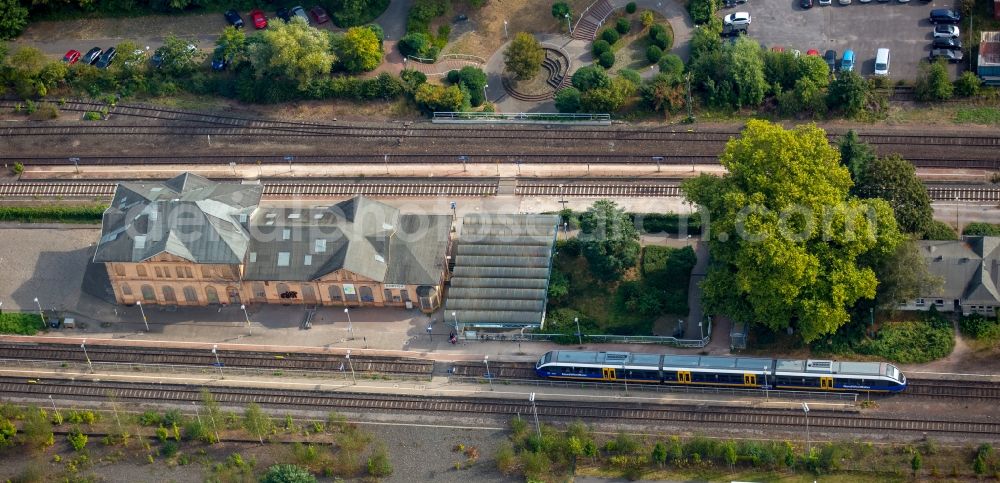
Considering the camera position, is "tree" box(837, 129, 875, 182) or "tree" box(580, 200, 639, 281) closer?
"tree" box(837, 129, 875, 182)

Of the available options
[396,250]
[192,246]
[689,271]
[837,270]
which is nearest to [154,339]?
[192,246]

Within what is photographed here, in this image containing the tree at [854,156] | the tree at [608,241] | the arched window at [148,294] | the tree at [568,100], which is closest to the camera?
the tree at [854,156]

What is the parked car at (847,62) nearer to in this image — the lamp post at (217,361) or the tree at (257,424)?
the lamp post at (217,361)

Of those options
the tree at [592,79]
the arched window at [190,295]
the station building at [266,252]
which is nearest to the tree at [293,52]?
the station building at [266,252]

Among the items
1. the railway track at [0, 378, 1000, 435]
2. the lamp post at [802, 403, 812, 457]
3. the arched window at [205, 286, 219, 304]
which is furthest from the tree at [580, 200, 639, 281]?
the arched window at [205, 286, 219, 304]

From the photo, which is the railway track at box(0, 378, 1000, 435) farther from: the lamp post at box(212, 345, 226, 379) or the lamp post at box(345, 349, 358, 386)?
the lamp post at box(345, 349, 358, 386)

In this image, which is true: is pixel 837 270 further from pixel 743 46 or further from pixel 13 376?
pixel 13 376
